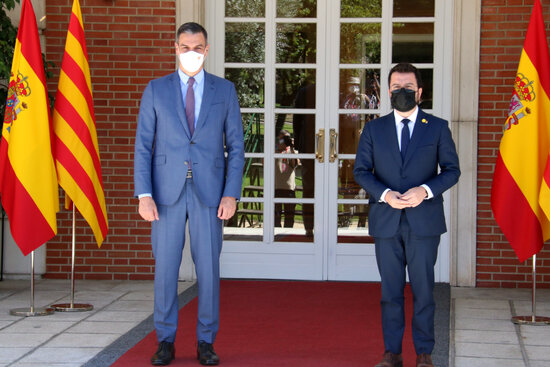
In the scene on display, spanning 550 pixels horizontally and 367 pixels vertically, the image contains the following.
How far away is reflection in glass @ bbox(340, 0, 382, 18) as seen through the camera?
6.85 meters

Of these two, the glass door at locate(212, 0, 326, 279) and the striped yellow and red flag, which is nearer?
the striped yellow and red flag

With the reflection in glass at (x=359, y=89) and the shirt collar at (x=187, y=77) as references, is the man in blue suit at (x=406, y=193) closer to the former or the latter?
the shirt collar at (x=187, y=77)

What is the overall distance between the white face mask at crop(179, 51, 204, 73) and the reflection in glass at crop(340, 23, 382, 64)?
2.80 m

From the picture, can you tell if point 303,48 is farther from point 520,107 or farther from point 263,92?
point 520,107

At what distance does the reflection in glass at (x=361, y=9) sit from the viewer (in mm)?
6848

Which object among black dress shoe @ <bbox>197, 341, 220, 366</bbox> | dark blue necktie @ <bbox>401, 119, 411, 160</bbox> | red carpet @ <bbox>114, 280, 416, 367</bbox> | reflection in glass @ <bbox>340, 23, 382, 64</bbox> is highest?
reflection in glass @ <bbox>340, 23, 382, 64</bbox>

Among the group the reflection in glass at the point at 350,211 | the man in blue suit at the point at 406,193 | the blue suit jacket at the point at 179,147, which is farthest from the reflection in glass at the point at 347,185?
the man in blue suit at the point at 406,193

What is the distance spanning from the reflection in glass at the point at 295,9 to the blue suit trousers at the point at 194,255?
2981mm

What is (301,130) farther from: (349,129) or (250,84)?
(250,84)

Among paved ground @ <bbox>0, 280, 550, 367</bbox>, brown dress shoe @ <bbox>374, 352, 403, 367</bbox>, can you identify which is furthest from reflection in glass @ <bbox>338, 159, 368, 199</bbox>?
brown dress shoe @ <bbox>374, 352, 403, 367</bbox>

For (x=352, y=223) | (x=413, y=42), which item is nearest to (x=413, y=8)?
(x=413, y=42)

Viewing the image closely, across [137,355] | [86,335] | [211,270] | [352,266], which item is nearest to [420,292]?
[211,270]

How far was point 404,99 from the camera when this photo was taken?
3.99m

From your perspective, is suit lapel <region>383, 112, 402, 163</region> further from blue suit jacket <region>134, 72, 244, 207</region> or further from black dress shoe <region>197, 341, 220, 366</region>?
black dress shoe <region>197, 341, 220, 366</region>
